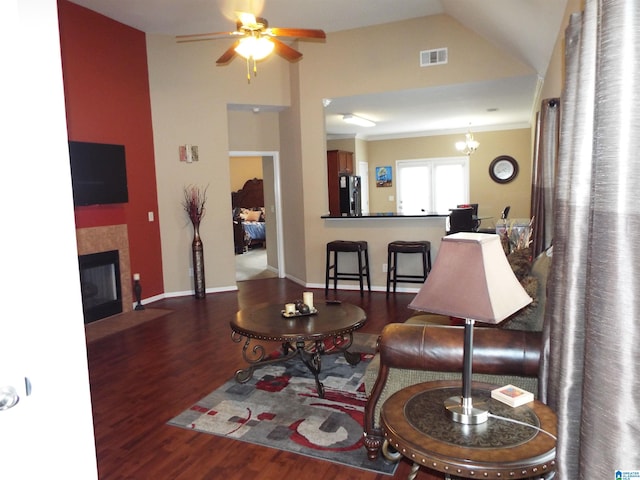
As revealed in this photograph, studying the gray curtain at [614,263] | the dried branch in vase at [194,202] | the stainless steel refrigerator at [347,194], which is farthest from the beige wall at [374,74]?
the gray curtain at [614,263]

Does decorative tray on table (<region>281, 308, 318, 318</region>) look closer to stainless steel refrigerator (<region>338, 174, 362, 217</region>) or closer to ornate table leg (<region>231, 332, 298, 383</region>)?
ornate table leg (<region>231, 332, 298, 383</region>)

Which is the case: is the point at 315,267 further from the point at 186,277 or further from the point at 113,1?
the point at 113,1

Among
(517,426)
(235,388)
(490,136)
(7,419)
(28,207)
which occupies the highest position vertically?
(490,136)

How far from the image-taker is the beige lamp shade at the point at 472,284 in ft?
4.54

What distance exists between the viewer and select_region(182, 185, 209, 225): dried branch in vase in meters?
6.21

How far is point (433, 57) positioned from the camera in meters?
5.64

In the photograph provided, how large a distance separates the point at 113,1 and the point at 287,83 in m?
2.38

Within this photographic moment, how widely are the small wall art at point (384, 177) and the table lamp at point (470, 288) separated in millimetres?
10171

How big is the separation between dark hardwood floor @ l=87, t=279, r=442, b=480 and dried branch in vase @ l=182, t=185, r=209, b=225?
1.21 m

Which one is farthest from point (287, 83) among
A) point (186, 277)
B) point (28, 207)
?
point (28, 207)

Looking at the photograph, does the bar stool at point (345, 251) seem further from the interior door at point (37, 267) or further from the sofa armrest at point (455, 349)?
the interior door at point (37, 267)

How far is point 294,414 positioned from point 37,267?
2066 mm

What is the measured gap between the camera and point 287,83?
6520 mm

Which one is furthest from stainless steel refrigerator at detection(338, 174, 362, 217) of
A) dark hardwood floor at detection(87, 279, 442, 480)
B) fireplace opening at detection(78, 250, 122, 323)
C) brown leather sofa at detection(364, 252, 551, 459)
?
brown leather sofa at detection(364, 252, 551, 459)
